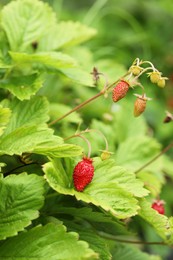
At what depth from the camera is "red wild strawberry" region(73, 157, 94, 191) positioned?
103 centimetres

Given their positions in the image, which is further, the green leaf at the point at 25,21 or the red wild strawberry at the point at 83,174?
the green leaf at the point at 25,21

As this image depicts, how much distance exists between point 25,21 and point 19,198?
553 millimetres

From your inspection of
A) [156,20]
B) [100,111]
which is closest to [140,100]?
[100,111]

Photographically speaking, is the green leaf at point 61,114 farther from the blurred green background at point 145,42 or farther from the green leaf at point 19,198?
the blurred green background at point 145,42

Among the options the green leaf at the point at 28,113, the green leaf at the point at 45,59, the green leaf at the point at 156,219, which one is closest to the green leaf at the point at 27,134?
the green leaf at the point at 28,113

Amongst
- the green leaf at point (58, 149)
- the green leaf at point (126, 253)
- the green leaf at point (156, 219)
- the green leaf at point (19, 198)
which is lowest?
the green leaf at point (126, 253)

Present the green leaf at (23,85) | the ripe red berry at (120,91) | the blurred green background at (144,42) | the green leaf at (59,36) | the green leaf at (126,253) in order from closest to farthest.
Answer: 1. the ripe red berry at (120,91)
2. the green leaf at (23,85)
3. the green leaf at (126,253)
4. the green leaf at (59,36)
5. the blurred green background at (144,42)

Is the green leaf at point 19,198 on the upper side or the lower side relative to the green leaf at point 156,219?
lower

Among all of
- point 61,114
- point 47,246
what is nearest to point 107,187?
point 47,246

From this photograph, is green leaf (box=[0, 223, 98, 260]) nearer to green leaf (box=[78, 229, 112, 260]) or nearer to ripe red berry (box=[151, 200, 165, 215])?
green leaf (box=[78, 229, 112, 260])

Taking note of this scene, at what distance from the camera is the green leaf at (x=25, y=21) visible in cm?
136

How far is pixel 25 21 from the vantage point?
1403 millimetres

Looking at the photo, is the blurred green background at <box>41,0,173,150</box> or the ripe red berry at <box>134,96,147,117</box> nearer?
the ripe red berry at <box>134,96,147,117</box>

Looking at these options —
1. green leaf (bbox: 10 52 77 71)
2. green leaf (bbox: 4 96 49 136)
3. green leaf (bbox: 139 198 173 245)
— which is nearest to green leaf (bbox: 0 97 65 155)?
green leaf (bbox: 4 96 49 136)
